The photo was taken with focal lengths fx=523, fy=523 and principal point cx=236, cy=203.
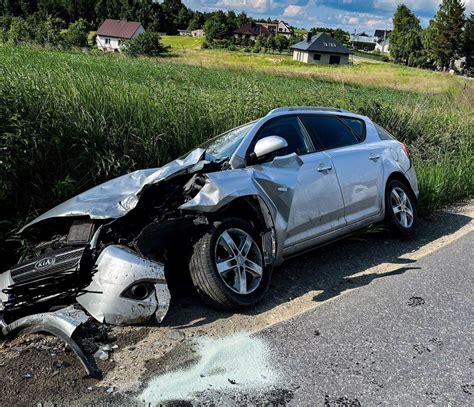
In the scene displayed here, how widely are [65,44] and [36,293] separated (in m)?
8.35

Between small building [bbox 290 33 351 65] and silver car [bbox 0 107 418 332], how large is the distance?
10909 cm

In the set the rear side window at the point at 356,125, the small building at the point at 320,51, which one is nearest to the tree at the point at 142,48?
→ the rear side window at the point at 356,125

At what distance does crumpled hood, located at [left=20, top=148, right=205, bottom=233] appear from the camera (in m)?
4.24

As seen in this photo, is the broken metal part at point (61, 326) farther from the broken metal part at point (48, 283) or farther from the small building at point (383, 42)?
the small building at point (383, 42)

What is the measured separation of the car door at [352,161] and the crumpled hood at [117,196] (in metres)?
1.73

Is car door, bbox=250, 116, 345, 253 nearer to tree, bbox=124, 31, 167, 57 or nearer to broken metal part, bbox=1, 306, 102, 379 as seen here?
broken metal part, bbox=1, 306, 102, 379

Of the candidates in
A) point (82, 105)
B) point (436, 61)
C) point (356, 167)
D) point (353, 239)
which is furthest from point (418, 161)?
point (436, 61)

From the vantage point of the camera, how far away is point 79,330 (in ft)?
12.3

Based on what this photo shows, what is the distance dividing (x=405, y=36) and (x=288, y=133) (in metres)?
126

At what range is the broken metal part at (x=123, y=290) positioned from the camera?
3.85 meters

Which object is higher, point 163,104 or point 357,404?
point 163,104

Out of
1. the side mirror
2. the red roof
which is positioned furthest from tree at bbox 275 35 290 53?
the side mirror

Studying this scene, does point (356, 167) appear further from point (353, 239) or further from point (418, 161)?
point (418, 161)

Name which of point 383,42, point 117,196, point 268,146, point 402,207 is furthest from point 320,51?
point 117,196
